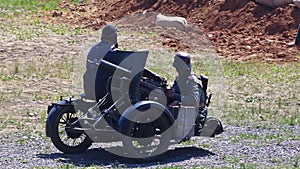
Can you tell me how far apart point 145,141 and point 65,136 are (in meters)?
1.37

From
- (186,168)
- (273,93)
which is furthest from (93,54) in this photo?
(273,93)

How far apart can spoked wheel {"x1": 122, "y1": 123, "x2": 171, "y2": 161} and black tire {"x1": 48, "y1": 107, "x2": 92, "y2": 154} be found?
2.56ft

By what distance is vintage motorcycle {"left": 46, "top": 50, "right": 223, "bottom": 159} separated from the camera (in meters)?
11.0

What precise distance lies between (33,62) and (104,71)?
10.2 m

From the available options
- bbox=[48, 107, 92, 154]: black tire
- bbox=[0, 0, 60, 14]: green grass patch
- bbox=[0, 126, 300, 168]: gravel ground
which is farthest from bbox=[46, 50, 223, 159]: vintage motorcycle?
bbox=[0, 0, 60, 14]: green grass patch

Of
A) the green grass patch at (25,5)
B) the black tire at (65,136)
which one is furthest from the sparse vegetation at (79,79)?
the green grass patch at (25,5)

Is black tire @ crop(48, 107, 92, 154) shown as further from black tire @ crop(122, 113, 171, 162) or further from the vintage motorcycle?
black tire @ crop(122, 113, 171, 162)

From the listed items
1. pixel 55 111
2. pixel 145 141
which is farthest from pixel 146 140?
pixel 55 111

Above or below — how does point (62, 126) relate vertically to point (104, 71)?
below

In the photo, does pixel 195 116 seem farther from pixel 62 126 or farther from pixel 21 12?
pixel 21 12

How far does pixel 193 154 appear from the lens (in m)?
11.5

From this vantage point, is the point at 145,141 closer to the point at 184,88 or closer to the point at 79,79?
the point at 184,88

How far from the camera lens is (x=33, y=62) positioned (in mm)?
21328

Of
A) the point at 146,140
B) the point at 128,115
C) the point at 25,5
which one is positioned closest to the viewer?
the point at 128,115
